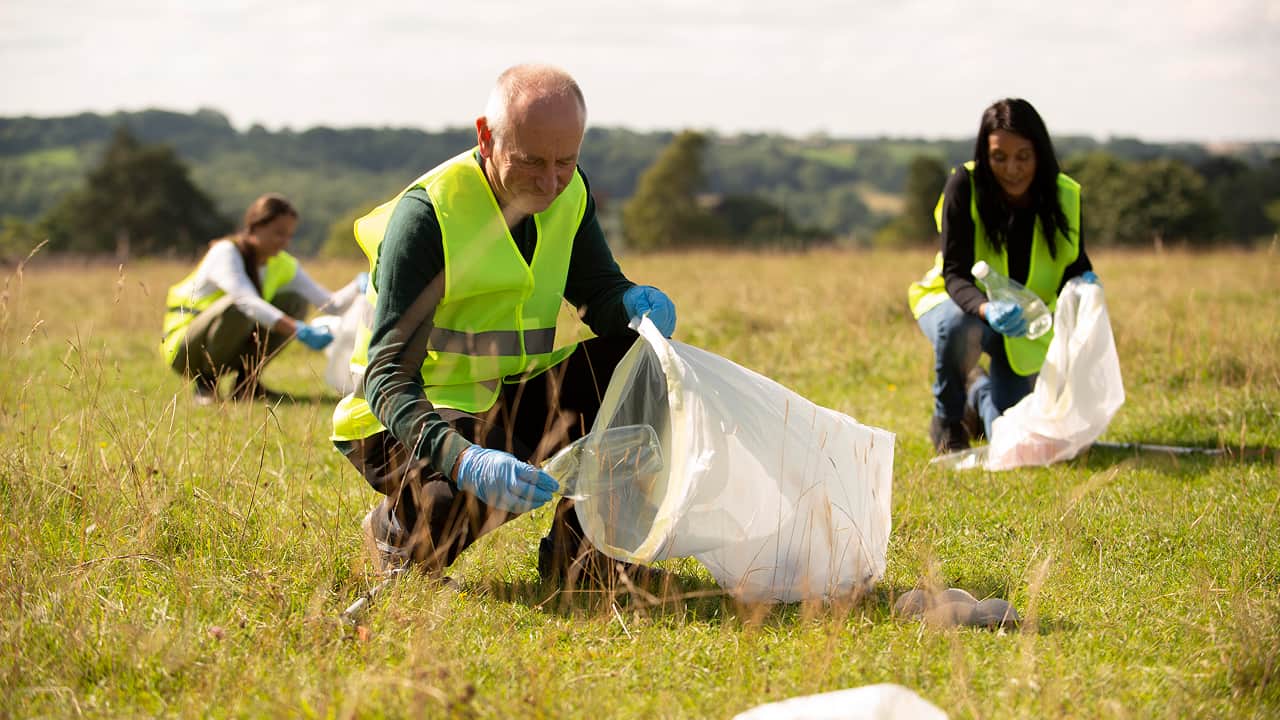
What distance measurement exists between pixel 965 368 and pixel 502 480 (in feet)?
9.32

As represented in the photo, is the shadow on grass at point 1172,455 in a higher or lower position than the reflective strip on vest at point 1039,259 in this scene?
lower

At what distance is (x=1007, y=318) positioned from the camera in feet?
14.3

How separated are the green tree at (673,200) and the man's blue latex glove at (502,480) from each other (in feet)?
196

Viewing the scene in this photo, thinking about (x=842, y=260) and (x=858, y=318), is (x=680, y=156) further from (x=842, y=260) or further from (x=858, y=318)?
(x=858, y=318)

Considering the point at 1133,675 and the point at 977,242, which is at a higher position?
the point at 977,242

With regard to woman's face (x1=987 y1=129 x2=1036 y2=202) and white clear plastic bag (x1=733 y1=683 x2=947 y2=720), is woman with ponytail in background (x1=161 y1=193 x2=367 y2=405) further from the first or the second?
white clear plastic bag (x1=733 y1=683 x2=947 y2=720)

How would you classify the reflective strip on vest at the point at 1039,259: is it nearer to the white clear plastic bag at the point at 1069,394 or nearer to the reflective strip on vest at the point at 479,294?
the white clear plastic bag at the point at 1069,394

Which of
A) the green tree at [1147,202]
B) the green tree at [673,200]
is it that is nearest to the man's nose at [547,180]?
the green tree at [1147,202]

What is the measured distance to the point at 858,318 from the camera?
7.89 m

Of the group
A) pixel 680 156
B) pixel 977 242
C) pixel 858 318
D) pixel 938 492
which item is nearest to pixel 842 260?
pixel 858 318

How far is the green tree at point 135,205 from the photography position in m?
54.5

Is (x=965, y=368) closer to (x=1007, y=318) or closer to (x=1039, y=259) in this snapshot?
(x=1007, y=318)

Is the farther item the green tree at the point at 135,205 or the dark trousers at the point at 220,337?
the green tree at the point at 135,205

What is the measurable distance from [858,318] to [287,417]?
4292 millimetres
